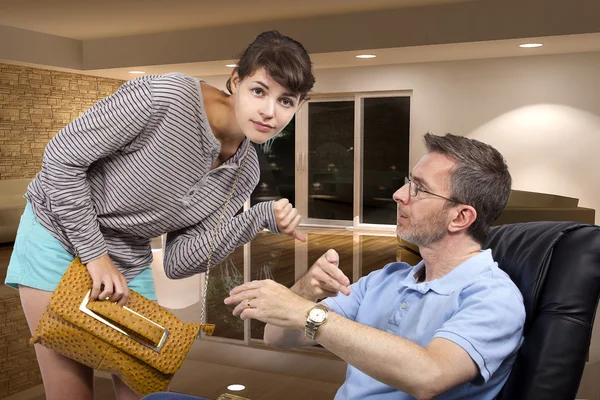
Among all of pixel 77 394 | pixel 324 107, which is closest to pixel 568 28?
pixel 324 107

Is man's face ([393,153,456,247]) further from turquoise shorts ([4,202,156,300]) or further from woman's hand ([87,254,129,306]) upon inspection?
turquoise shorts ([4,202,156,300])

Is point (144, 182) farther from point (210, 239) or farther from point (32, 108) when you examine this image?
point (32, 108)

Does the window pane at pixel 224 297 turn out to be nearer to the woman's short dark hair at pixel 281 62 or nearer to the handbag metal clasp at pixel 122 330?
the handbag metal clasp at pixel 122 330

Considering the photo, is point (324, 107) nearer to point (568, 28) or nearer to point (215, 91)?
point (568, 28)

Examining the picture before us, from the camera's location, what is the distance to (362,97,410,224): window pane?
9391 mm

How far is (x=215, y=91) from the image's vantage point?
1566 millimetres

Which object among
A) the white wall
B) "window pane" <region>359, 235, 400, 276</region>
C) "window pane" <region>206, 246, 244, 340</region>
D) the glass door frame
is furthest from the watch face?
the glass door frame

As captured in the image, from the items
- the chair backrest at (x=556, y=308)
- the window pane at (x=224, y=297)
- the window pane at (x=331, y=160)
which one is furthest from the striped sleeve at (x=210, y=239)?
the window pane at (x=331, y=160)

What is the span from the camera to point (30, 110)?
29.8ft

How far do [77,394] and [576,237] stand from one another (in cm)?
130

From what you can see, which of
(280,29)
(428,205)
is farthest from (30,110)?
(428,205)

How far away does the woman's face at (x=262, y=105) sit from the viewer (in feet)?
4.73

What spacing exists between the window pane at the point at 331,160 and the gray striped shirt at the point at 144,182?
8.15m

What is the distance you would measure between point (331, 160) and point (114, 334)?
8.53 meters
